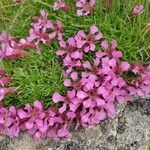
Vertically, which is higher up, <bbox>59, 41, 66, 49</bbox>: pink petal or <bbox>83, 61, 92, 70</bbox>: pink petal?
<bbox>59, 41, 66, 49</bbox>: pink petal

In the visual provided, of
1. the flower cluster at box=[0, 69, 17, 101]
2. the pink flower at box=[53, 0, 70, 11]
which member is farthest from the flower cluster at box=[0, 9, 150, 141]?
the pink flower at box=[53, 0, 70, 11]

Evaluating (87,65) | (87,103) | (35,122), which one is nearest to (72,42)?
(87,65)

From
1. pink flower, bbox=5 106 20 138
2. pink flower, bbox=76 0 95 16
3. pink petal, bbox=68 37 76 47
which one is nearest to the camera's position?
pink flower, bbox=5 106 20 138

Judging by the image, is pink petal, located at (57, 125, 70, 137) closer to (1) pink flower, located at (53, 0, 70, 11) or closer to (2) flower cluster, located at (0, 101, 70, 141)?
(2) flower cluster, located at (0, 101, 70, 141)

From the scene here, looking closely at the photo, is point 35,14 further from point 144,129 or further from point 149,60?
point 144,129

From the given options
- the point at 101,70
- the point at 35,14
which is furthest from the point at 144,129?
the point at 35,14

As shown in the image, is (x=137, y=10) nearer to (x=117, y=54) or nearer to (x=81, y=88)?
(x=117, y=54)
